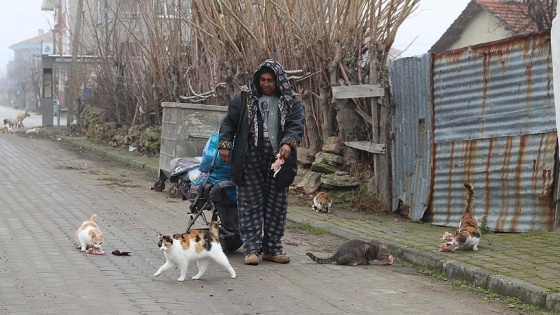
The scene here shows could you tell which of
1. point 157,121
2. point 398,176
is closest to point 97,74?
point 157,121

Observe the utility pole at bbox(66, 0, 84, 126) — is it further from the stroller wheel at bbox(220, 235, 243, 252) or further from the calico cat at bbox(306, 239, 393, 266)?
the calico cat at bbox(306, 239, 393, 266)

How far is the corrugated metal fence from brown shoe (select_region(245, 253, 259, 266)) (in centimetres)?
329

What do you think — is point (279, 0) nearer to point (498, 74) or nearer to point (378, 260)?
point (498, 74)

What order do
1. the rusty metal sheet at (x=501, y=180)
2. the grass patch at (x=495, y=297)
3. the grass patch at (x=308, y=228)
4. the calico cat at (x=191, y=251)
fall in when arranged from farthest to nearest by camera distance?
1. the grass patch at (x=308, y=228)
2. the rusty metal sheet at (x=501, y=180)
3. the calico cat at (x=191, y=251)
4. the grass patch at (x=495, y=297)

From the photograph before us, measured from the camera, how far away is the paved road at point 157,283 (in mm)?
7109

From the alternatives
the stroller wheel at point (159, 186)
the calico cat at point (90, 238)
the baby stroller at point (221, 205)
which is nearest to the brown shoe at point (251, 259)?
the baby stroller at point (221, 205)

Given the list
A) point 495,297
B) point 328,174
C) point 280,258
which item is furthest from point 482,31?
point 495,297

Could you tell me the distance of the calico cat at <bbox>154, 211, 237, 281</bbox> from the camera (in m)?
7.93

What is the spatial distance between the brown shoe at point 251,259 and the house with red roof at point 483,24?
24.6 metres

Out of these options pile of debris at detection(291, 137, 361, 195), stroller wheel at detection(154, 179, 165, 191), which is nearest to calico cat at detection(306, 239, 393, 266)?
pile of debris at detection(291, 137, 361, 195)

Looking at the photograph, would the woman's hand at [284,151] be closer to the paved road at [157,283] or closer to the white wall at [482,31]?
the paved road at [157,283]

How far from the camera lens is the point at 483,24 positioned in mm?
36906

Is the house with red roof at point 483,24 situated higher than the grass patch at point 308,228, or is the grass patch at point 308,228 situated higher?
the house with red roof at point 483,24

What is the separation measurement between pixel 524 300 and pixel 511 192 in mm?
3191
